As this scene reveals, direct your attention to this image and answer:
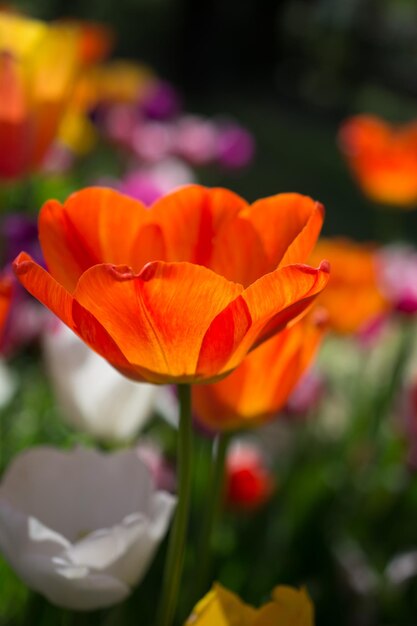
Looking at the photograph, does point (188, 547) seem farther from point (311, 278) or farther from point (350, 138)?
point (350, 138)

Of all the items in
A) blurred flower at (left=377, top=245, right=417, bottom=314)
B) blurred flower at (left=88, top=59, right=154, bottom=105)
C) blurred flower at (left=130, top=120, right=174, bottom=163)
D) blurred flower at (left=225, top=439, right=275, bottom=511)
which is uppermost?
blurred flower at (left=377, top=245, right=417, bottom=314)

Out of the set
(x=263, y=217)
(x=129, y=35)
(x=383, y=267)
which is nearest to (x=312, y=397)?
(x=383, y=267)

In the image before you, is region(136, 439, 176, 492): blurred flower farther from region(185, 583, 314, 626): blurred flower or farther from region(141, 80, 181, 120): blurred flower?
region(141, 80, 181, 120): blurred flower

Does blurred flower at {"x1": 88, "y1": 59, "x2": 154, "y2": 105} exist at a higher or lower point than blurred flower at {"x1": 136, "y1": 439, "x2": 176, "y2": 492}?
lower

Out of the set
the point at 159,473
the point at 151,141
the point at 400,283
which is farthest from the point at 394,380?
the point at 151,141

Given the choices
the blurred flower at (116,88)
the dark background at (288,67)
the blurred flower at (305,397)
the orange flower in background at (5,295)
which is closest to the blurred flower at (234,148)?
the blurred flower at (116,88)

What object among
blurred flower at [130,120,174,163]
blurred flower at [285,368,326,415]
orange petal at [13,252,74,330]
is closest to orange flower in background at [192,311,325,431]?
orange petal at [13,252,74,330]

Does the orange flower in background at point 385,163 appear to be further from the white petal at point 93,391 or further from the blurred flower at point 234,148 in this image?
the white petal at point 93,391
